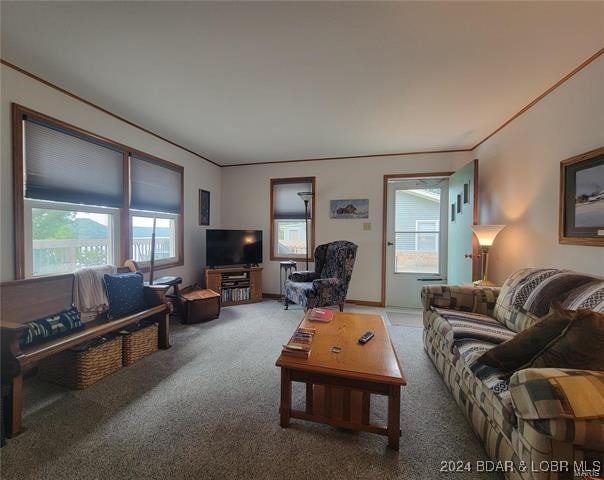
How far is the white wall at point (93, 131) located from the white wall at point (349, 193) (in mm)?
895

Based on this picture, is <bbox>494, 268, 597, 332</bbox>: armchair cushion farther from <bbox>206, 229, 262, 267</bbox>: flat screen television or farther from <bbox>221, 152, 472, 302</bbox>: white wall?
<bbox>206, 229, 262, 267</bbox>: flat screen television

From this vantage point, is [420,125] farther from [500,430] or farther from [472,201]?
[500,430]

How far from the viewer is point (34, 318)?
1.85 meters

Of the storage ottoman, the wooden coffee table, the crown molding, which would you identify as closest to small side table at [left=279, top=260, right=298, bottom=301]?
the storage ottoman

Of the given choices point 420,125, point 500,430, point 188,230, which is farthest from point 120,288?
point 420,125

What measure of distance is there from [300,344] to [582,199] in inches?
88.4

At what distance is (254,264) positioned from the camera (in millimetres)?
4113

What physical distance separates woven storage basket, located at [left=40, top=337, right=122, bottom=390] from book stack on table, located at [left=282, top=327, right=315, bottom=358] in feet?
4.96

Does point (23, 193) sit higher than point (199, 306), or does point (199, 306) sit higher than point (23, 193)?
point (23, 193)

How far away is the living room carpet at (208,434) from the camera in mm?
1187

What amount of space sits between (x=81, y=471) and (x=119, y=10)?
2.37 m

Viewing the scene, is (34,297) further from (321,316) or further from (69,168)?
(321,316)

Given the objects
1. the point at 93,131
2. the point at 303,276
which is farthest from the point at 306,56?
the point at 303,276

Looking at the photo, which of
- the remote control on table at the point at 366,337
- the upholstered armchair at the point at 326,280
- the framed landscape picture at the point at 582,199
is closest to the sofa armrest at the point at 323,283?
the upholstered armchair at the point at 326,280
